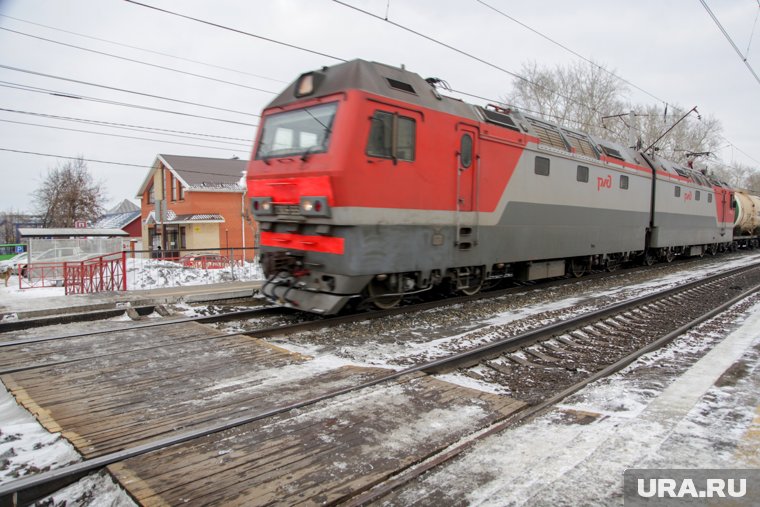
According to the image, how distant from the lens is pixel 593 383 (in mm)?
4965

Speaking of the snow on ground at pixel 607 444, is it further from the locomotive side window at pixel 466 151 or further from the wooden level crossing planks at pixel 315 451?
the locomotive side window at pixel 466 151

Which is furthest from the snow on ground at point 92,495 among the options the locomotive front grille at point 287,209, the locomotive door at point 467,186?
the locomotive door at point 467,186

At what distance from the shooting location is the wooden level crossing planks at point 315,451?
9.63 feet

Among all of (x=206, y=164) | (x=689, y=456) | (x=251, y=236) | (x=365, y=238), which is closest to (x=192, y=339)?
(x=365, y=238)

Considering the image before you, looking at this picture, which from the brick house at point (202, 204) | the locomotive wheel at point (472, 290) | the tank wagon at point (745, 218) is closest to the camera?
the locomotive wheel at point (472, 290)

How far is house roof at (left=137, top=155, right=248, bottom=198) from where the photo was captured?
31.2m

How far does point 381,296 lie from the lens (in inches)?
312

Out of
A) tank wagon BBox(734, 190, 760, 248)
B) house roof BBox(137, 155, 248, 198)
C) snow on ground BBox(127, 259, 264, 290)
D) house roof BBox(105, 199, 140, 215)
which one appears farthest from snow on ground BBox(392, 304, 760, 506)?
house roof BBox(105, 199, 140, 215)

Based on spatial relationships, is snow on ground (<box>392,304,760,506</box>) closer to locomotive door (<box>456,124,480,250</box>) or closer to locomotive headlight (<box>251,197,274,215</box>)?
locomotive door (<box>456,124,480,250</box>)

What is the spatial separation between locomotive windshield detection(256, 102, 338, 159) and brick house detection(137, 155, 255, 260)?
22.1 meters

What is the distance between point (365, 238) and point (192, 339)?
2.69 m

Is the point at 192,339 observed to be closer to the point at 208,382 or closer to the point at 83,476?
the point at 208,382

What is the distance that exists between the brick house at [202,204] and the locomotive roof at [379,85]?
22817mm

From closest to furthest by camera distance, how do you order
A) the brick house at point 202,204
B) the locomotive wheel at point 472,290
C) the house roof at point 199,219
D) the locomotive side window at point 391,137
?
the locomotive side window at point 391,137 < the locomotive wheel at point 472,290 < the house roof at point 199,219 < the brick house at point 202,204
